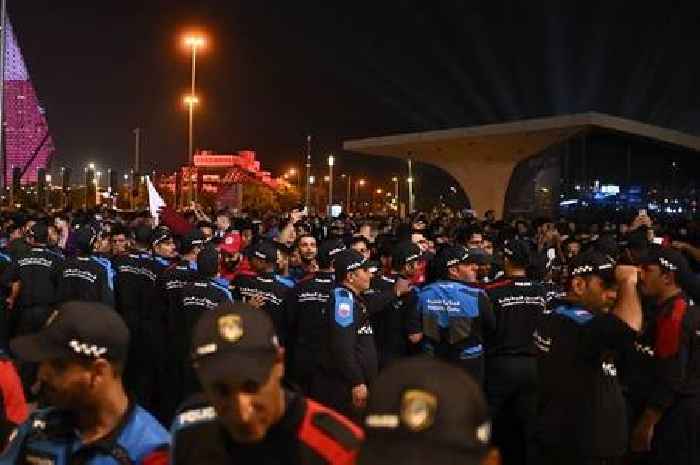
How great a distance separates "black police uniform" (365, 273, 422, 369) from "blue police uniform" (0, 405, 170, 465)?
15.6 feet

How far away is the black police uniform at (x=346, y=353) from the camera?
701 cm

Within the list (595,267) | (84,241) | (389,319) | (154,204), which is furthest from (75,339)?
(154,204)

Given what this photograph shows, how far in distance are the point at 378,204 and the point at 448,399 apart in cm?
14039

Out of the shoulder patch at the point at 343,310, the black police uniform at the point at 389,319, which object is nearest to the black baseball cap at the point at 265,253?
the black police uniform at the point at 389,319

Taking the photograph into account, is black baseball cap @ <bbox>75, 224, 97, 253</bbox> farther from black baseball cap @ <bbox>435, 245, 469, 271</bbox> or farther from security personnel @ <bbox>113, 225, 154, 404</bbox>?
black baseball cap @ <bbox>435, 245, 469, 271</bbox>

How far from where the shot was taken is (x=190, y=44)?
92.9 ft

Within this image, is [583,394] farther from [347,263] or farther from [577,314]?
[347,263]

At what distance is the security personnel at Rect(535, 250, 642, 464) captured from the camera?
16.6ft

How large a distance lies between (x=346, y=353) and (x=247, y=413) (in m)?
4.34

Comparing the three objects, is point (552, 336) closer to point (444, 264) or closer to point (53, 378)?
point (444, 264)

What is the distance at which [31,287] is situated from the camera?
403 inches

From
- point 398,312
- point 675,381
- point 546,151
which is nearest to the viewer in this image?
point 675,381

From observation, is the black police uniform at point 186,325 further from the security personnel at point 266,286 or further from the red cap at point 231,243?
the red cap at point 231,243

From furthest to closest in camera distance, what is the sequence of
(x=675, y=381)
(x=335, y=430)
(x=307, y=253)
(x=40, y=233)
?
(x=40, y=233), (x=307, y=253), (x=675, y=381), (x=335, y=430)
